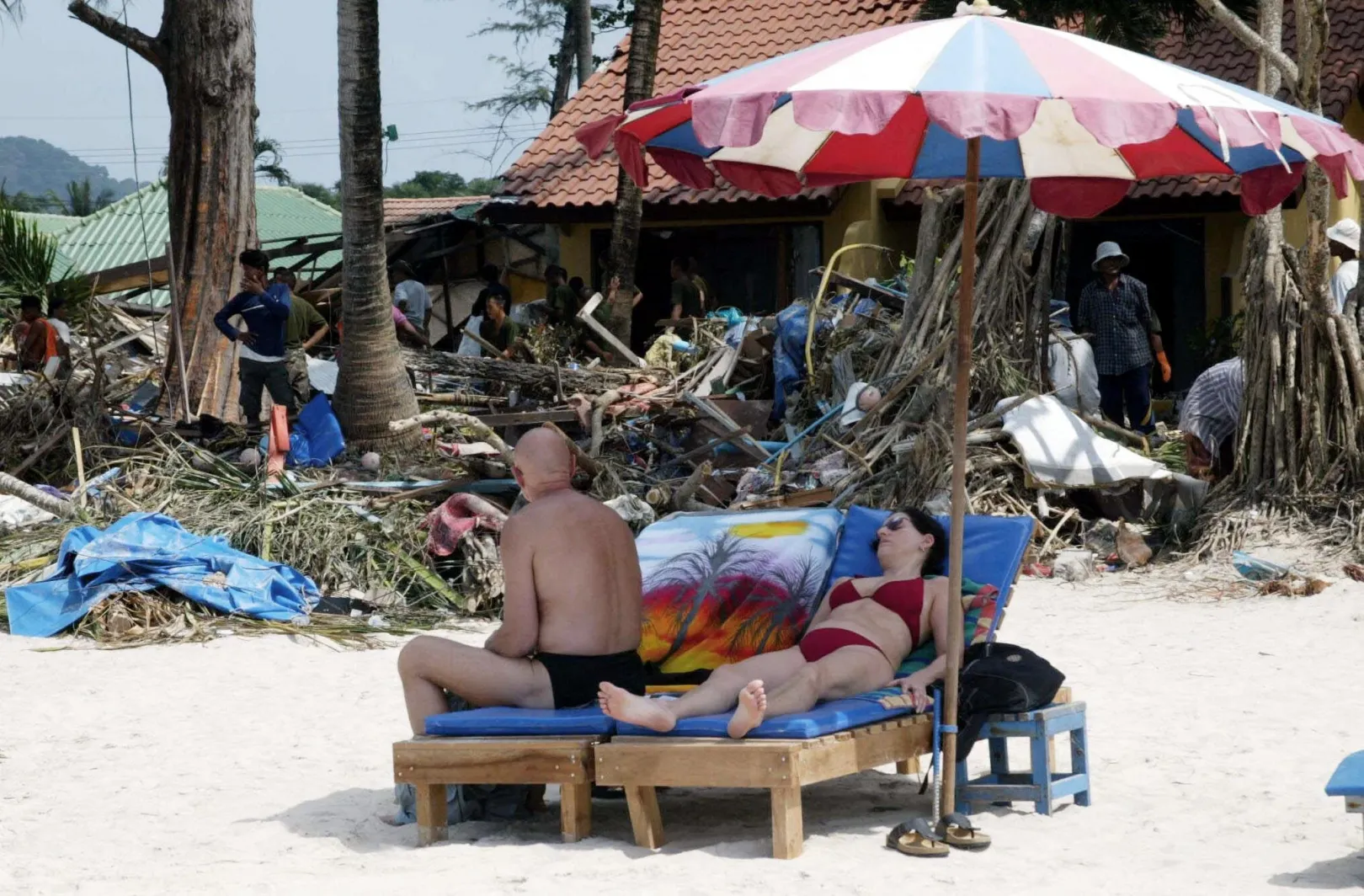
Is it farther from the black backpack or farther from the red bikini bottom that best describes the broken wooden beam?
the black backpack

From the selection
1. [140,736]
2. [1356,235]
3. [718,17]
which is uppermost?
[718,17]

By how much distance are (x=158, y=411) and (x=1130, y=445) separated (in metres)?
7.88

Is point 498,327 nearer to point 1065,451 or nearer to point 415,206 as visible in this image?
point 1065,451

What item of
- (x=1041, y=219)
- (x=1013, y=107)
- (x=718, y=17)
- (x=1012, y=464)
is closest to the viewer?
(x=1013, y=107)

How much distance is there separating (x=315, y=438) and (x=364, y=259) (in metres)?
1.35

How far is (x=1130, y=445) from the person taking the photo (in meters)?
11.4

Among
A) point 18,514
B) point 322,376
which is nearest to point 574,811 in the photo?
point 18,514

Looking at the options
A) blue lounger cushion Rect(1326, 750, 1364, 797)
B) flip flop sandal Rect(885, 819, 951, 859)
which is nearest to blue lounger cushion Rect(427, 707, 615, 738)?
flip flop sandal Rect(885, 819, 951, 859)

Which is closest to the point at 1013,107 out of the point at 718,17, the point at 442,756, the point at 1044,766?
the point at 1044,766

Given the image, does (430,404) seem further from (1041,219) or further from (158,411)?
(1041,219)

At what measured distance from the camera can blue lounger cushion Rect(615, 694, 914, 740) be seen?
4.66m

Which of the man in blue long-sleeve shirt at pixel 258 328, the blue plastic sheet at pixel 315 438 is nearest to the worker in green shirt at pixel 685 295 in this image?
the man in blue long-sleeve shirt at pixel 258 328

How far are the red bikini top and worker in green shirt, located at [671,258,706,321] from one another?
1124 centimetres

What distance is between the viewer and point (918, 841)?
4.69 meters
